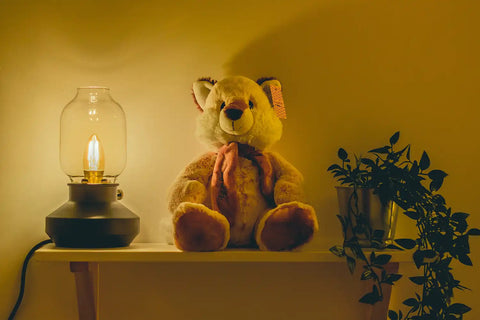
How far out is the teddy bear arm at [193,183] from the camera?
1063 mm

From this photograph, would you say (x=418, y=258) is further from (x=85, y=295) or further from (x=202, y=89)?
(x=85, y=295)

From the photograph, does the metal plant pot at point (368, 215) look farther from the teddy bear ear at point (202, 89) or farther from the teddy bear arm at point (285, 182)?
the teddy bear ear at point (202, 89)

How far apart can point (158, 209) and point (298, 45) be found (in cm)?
48

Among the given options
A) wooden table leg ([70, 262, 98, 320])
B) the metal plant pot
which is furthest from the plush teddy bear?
wooden table leg ([70, 262, 98, 320])

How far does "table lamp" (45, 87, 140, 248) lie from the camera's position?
1.03m

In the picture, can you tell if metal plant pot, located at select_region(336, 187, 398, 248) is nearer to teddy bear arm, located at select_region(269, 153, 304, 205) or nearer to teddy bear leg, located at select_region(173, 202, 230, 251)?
teddy bear arm, located at select_region(269, 153, 304, 205)

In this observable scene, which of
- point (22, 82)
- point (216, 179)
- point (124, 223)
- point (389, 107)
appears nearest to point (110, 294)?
point (124, 223)

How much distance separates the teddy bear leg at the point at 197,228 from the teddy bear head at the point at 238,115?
171 mm

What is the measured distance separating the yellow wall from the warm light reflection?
14 cm

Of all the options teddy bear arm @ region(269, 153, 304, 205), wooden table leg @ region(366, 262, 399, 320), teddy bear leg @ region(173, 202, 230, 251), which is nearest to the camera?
teddy bear leg @ region(173, 202, 230, 251)

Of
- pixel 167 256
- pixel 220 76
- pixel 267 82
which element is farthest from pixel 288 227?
pixel 220 76

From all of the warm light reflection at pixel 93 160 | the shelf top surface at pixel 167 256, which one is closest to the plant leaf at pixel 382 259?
the shelf top surface at pixel 167 256

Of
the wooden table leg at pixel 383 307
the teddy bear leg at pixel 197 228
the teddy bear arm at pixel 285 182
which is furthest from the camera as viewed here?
the wooden table leg at pixel 383 307

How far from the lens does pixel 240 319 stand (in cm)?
124
